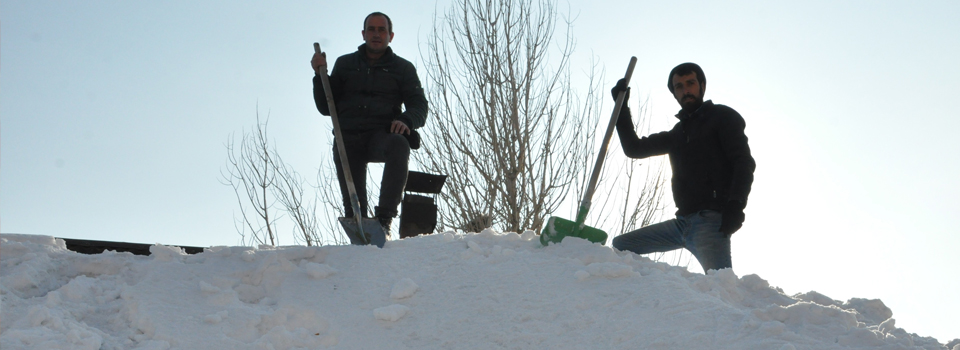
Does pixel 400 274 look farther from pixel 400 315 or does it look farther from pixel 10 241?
pixel 10 241

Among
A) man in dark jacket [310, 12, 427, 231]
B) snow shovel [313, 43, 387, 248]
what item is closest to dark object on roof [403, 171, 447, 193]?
man in dark jacket [310, 12, 427, 231]

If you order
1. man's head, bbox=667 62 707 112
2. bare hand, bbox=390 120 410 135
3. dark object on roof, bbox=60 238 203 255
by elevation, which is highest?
man's head, bbox=667 62 707 112

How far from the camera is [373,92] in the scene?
398 centimetres

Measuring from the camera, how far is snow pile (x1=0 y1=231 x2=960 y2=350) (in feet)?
8.79

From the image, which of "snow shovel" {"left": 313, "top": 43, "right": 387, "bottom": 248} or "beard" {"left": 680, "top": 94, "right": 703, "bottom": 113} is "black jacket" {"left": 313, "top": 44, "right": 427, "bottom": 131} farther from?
"beard" {"left": 680, "top": 94, "right": 703, "bottom": 113}

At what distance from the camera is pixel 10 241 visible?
326 centimetres

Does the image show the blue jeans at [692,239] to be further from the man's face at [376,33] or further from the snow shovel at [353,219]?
the man's face at [376,33]

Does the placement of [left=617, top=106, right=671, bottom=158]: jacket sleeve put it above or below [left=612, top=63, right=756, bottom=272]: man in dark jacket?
above

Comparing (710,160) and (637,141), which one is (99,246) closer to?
(637,141)

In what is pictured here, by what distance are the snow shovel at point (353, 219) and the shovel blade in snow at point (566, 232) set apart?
81 cm

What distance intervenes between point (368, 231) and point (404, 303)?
0.68m

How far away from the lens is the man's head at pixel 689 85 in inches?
144

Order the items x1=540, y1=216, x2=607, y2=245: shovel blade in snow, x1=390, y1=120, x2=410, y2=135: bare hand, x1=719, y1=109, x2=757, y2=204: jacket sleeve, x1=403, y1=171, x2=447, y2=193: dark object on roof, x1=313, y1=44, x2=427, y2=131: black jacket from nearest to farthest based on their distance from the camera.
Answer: x1=719, y1=109, x2=757, y2=204: jacket sleeve
x1=540, y1=216, x2=607, y2=245: shovel blade in snow
x1=390, y1=120, x2=410, y2=135: bare hand
x1=313, y1=44, x2=427, y2=131: black jacket
x1=403, y1=171, x2=447, y2=193: dark object on roof

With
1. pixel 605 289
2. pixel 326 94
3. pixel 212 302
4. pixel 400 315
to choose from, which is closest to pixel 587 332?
pixel 605 289
